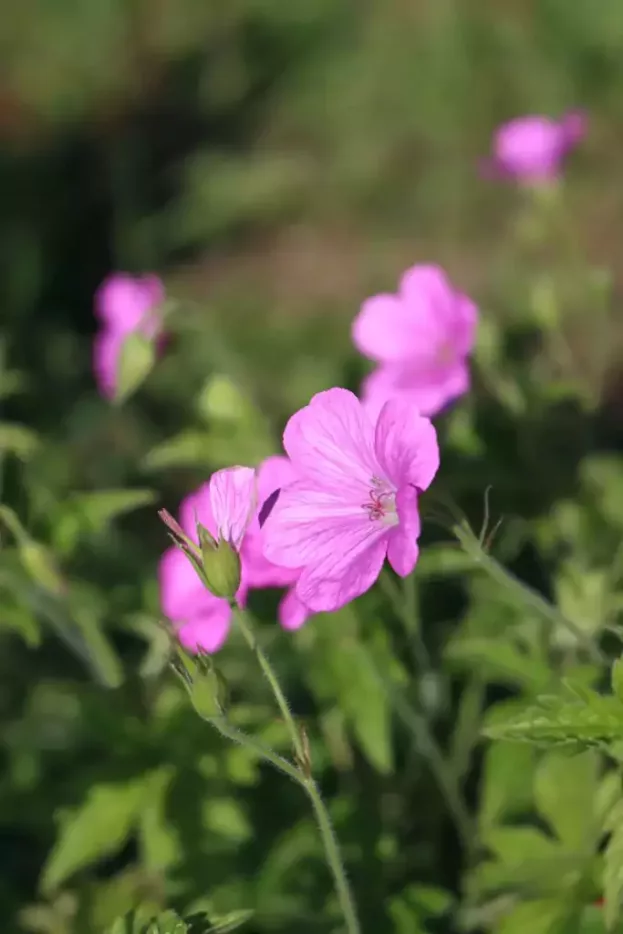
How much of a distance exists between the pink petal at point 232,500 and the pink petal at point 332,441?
65 mm

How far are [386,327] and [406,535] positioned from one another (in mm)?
641

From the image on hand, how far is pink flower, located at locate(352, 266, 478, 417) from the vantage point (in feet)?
4.97

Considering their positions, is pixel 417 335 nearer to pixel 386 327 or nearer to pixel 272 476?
pixel 386 327

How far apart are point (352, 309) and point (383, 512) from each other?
2287 mm

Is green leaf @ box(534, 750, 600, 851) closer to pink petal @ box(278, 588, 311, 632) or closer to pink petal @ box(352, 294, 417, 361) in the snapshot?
pink petal @ box(278, 588, 311, 632)

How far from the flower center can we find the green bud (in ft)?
0.62

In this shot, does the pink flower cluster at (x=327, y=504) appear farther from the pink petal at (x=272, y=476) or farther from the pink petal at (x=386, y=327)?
the pink petal at (x=386, y=327)

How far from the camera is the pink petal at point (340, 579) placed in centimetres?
104

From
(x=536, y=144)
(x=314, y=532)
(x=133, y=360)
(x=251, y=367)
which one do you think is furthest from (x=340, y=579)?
(x=251, y=367)

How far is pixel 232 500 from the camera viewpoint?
1041 mm

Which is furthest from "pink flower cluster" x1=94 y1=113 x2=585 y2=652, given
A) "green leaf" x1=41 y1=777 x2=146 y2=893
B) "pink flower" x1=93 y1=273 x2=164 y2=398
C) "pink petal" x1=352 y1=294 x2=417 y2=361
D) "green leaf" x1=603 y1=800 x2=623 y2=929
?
"pink flower" x1=93 y1=273 x2=164 y2=398

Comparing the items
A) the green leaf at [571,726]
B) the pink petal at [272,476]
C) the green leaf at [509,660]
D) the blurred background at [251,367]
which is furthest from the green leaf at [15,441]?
the green leaf at [571,726]

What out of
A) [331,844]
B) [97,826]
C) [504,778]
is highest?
[331,844]

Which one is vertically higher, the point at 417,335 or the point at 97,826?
the point at 417,335
